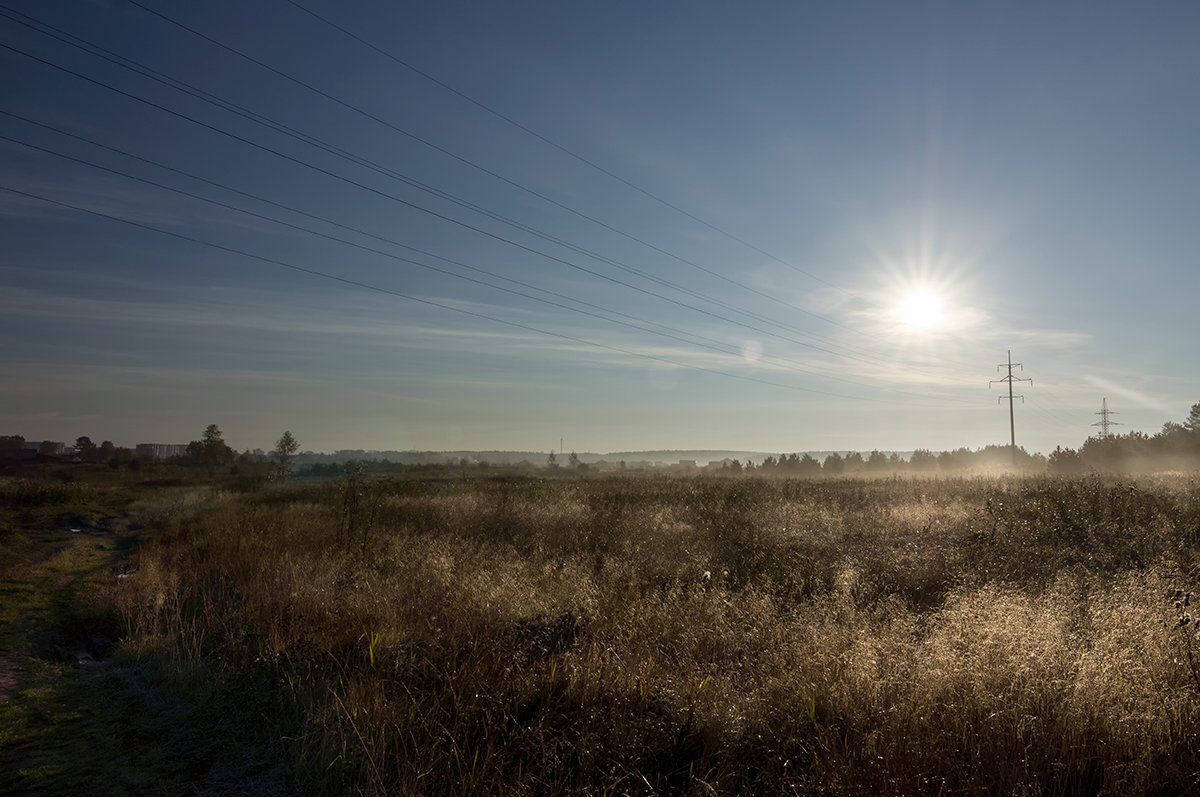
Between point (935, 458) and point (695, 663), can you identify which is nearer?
point (695, 663)

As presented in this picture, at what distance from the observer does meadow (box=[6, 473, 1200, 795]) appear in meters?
4.14

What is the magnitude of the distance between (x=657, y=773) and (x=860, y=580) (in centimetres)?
689

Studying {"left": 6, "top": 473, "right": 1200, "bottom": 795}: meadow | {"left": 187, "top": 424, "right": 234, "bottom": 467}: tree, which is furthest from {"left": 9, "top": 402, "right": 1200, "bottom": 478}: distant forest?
{"left": 6, "top": 473, "right": 1200, "bottom": 795}: meadow

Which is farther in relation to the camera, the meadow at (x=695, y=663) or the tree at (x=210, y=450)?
the tree at (x=210, y=450)

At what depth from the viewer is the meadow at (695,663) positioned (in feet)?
13.6

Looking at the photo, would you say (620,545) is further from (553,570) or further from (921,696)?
(921,696)

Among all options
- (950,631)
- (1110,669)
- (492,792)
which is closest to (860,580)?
(950,631)

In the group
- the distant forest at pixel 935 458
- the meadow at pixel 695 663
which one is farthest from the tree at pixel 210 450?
the meadow at pixel 695 663

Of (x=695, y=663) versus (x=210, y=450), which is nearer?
(x=695, y=663)

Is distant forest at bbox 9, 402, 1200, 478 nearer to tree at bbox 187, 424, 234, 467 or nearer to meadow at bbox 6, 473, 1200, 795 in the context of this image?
tree at bbox 187, 424, 234, 467

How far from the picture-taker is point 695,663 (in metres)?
6.07

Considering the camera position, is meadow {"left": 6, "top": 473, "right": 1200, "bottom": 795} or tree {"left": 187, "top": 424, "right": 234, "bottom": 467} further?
tree {"left": 187, "top": 424, "right": 234, "bottom": 467}

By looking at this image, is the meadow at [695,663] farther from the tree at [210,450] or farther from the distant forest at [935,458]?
the tree at [210,450]

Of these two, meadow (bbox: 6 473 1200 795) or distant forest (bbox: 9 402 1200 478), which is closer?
meadow (bbox: 6 473 1200 795)
